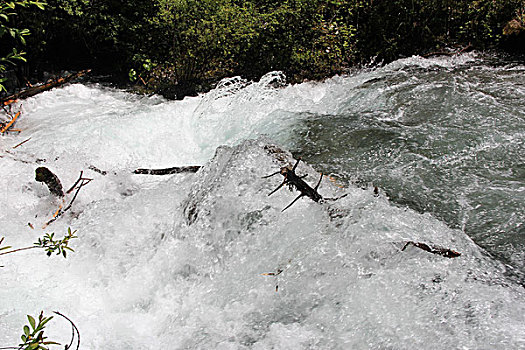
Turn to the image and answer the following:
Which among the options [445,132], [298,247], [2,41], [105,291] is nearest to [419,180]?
[445,132]

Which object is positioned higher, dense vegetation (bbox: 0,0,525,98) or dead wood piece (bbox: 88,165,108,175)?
dense vegetation (bbox: 0,0,525,98)

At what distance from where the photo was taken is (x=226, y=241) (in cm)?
267

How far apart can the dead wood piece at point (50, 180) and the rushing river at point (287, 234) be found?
119 mm

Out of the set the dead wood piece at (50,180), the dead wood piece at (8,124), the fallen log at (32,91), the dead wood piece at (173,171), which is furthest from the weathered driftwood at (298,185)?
the fallen log at (32,91)

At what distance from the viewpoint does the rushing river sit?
1983mm

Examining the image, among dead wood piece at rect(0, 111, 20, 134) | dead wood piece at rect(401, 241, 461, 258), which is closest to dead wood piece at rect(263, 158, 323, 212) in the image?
dead wood piece at rect(401, 241, 461, 258)

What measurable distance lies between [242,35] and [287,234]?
523 cm

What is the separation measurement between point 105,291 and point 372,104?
3.93 m

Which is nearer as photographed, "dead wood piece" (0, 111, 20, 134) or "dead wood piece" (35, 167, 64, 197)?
"dead wood piece" (35, 167, 64, 197)

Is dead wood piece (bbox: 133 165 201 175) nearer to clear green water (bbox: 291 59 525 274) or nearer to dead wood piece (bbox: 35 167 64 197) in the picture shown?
dead wood piece (bbox: 35 167 64 197)

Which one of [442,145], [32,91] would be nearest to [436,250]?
[442,145]

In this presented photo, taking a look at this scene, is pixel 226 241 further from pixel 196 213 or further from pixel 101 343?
pixel 101 343

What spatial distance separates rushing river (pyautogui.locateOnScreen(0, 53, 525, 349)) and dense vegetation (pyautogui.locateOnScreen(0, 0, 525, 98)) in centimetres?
266

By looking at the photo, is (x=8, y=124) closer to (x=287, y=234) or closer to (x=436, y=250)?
(x=287, y=234)
